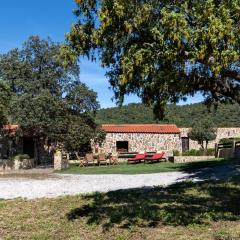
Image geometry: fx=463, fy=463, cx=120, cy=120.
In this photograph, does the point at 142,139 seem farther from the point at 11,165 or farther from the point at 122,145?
the point at 11,165

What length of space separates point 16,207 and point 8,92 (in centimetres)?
1775

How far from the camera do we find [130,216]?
1018 cm

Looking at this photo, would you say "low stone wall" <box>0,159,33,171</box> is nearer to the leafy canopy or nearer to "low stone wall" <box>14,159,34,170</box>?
"low stone wall" <box>14,159,34,170</box>

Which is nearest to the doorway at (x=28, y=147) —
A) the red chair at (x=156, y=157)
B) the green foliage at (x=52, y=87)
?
the green foliage at (x=52, y=87)

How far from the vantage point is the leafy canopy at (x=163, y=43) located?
7.61 m

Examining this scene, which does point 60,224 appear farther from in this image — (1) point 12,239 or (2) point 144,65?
(2) point 144,65

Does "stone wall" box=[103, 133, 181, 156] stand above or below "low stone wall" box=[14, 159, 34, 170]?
above

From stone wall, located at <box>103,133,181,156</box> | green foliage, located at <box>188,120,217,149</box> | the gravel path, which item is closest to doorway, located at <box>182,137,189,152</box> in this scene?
green foliage, located at <box>188,120,217,149</box>

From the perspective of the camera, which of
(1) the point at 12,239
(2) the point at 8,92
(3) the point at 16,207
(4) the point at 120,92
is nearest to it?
(1) the point at 12,239

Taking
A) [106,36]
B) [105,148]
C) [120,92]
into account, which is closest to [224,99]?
[120,92]

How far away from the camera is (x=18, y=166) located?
1169 inches

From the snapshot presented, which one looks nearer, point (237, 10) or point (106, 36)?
point (237, 10)

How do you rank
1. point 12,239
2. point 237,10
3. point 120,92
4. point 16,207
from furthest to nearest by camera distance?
point 16,207
point 120,92
point 12,239
point 237,10

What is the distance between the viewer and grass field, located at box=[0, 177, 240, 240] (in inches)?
344
